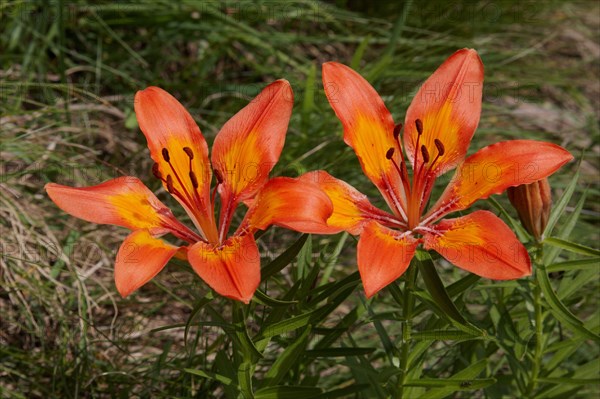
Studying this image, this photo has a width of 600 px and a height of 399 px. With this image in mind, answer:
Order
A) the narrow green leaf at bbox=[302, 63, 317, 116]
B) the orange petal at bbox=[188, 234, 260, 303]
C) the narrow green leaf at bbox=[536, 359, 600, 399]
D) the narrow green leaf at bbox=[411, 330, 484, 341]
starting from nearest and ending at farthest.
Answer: the orange petal at bbox=[188, 234, 260, 303], the narrow green leaf at bbox=[411, 330, 484, 341], the narrow green leaf at bbox=[536, 359, 600, 399], the narrow green leaf at bbox=[302, 63, 317, 116]

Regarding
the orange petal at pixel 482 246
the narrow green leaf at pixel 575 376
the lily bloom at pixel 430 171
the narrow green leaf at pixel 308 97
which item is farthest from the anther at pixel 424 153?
the narrow green leaf at pixel 308 97

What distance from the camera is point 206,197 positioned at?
1660 mm

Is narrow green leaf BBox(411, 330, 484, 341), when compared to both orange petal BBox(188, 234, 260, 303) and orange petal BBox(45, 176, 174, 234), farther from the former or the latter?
orange petal BBox(45, 176, 174, 234)

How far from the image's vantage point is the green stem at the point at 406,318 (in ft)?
5.26

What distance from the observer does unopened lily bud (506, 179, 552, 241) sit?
1684 mm

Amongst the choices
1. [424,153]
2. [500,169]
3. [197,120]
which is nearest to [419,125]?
[424,153]

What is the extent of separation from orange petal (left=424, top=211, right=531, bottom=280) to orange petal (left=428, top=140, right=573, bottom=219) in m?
0.07

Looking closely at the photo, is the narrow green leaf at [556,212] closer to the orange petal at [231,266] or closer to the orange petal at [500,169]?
the orange petal at [500,169]

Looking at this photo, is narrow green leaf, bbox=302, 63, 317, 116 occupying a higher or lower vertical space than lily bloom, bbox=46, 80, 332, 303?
lower

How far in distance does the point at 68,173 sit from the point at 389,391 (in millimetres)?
1414

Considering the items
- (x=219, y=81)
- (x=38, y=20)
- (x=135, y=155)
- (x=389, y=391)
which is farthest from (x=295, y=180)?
(x=38, y=20)

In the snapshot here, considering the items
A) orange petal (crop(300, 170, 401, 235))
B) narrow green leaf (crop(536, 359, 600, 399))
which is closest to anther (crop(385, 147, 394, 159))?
orange petal (crop(300, 170, 401, 235))

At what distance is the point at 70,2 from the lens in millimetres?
3426

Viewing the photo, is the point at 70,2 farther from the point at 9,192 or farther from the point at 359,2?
the point at 359,2
